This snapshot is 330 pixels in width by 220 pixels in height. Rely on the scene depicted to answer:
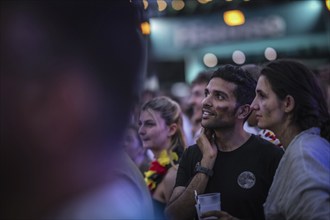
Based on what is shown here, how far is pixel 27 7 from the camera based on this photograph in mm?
674

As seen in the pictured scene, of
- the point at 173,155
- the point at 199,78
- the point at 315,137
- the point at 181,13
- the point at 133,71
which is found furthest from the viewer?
the point at 181,13

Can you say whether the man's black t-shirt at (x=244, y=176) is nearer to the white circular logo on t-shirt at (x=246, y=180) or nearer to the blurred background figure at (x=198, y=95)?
the white circular logo on t-shirt at (x=246, y=180)

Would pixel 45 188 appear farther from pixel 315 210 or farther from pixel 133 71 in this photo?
pixel 315 210

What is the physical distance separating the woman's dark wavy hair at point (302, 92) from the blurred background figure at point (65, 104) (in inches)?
63.7

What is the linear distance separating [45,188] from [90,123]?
0.45 ft

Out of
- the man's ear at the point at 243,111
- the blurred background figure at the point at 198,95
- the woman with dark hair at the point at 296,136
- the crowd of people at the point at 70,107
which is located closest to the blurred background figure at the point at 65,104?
the crowd of people at the point at 70,107

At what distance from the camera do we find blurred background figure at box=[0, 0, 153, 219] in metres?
0.67

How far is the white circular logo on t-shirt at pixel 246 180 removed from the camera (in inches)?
99.5

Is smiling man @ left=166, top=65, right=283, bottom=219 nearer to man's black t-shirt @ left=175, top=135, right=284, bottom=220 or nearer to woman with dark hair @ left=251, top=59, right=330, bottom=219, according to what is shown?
man's black t-shirt @ left=175, top=135, right=284, bottom=220

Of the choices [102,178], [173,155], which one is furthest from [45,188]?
[173,155]

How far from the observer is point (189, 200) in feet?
8.60

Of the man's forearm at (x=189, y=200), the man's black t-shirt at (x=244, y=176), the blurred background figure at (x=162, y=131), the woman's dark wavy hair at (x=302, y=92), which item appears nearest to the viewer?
the woman's dark wavy hair at (x=302, y=92)

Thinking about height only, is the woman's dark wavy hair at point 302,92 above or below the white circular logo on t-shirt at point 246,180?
above

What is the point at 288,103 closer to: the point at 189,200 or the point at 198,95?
the point at 189,200
